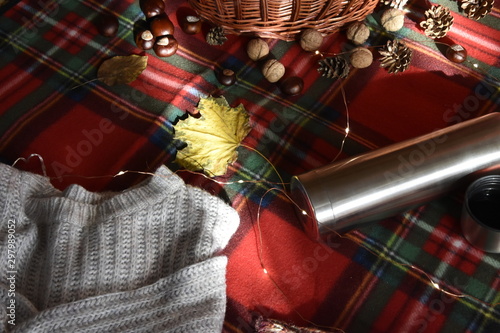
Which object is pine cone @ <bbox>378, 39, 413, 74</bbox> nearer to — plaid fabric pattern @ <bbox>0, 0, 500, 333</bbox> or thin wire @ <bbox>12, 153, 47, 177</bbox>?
plaid fabric pattern @ <bbox>0, 0, 500, 333</bbox>

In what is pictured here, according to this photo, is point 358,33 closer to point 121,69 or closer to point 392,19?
point 392,19

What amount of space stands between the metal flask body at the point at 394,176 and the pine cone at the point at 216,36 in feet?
1.52

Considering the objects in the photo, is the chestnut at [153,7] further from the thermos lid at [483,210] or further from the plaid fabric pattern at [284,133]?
the thermos lid at [483,210]

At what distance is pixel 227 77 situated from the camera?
3.85ft

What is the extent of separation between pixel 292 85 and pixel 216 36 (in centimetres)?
23

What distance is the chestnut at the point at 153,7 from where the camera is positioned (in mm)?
1265

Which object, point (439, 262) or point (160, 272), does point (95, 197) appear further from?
point (439, 262)

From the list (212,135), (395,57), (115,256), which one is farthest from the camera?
(395,57)

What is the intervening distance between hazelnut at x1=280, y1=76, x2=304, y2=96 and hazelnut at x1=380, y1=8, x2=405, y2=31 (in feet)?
0.92

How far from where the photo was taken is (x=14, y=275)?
857 millimetres

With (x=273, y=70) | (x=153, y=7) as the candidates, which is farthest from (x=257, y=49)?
(x=153, y=7)

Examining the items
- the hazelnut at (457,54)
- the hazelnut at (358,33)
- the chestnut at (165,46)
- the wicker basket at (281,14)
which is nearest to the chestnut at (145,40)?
the chestnut at (165,46)

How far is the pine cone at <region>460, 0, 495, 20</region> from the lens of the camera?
1266 mm

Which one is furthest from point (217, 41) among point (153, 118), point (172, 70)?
point (153, 118)
